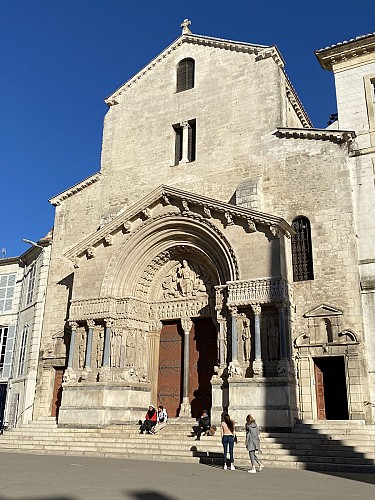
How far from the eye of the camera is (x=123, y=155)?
21.3 meters

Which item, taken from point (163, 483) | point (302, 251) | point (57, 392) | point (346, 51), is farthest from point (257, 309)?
point (346, 51)

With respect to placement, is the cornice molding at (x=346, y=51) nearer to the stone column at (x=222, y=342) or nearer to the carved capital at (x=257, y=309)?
the carved capital at (x=257, y=309)

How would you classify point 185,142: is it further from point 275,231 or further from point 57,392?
point 57,392

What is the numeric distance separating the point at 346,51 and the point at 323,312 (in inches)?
378

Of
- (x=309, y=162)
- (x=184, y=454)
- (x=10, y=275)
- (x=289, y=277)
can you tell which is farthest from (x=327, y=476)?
(x=10, y=275)

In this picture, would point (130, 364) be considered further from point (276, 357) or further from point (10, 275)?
point (10, 275)

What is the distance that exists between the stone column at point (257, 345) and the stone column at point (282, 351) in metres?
0.54

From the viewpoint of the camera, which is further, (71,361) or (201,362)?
(71,361)

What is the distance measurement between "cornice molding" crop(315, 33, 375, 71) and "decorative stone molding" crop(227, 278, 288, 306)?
29.0 ft

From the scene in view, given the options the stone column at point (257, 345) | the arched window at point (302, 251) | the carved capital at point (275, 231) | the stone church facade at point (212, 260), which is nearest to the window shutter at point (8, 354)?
the stone church facade at point (212, 260)

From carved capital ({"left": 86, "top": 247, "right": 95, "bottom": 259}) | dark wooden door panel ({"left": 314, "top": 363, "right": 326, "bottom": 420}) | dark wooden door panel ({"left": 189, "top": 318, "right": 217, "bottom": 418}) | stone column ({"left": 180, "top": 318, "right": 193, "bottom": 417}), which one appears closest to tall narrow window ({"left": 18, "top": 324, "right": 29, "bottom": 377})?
carved capital ({"left": 86, "top": 247, "right": 95, "bottom": 259})

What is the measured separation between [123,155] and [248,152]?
5.87 meters

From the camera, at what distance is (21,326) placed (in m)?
22.4

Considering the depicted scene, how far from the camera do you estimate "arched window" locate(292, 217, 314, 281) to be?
1583cm
